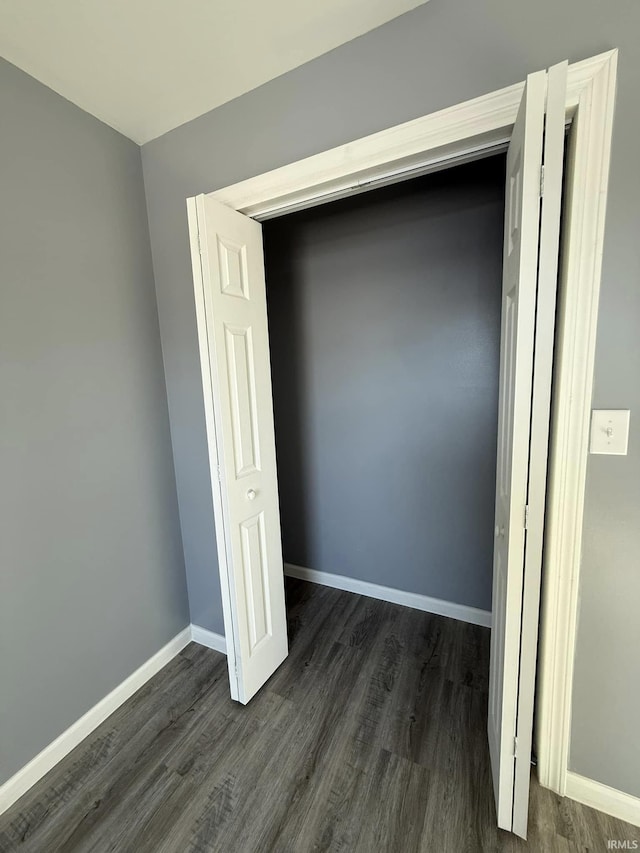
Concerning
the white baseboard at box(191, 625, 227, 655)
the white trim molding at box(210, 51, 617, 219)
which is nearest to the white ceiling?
the white trim molding at box(210, 51, 617, 219)

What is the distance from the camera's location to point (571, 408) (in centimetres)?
110

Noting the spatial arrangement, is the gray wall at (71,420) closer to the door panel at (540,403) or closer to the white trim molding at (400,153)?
the white trim molding at (400,153)

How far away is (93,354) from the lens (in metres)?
1.60

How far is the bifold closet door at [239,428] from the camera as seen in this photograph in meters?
1.47

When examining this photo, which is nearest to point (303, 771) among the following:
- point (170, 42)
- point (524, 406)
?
point (524, 406)

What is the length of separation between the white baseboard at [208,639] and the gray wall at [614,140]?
1.62 meters

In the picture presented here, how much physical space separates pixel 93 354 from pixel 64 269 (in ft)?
1.13

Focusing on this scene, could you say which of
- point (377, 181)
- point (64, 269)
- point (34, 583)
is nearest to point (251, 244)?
point (377, 181)

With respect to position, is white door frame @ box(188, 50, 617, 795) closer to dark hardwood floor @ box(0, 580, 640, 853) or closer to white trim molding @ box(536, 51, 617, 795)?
white trim molding @ box(536, 51, 617, 795)

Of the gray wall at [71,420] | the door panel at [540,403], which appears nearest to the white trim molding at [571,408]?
the door panel at [540,403]

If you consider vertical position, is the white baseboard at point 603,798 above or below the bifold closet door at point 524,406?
below

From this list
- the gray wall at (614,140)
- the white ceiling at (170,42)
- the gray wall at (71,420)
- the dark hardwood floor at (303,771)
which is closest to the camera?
the gray wall at (614,140)

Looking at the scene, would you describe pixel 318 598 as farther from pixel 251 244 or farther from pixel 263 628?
pixel 251 244

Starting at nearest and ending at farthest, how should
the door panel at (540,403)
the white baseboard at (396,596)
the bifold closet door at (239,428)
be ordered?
1. the door panel at (540,403)
2. the bifold closet door at (239,428)
3. the white baseboard at (396,596)
